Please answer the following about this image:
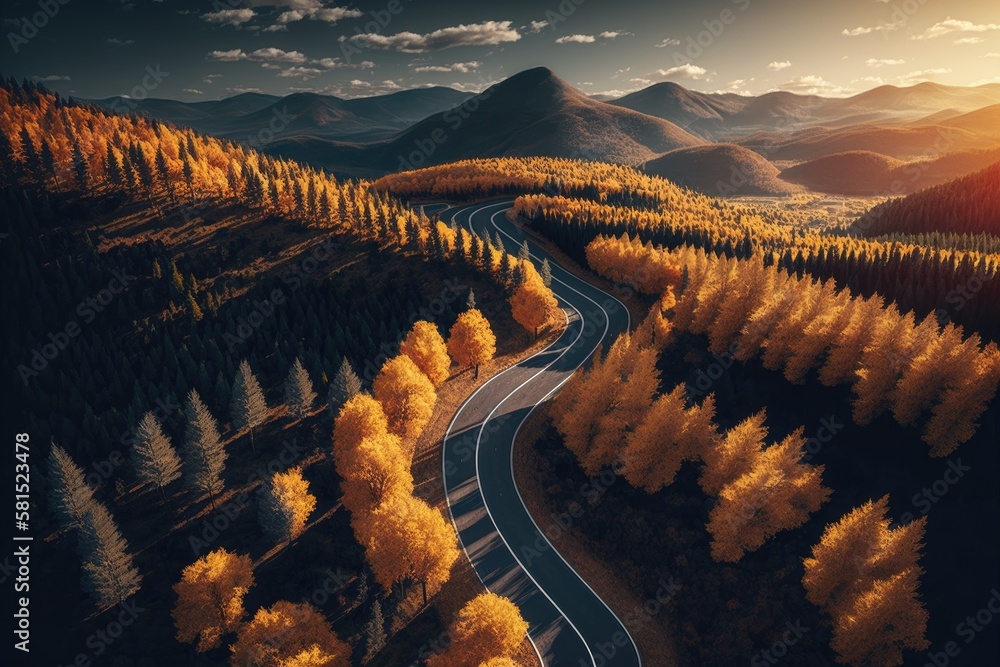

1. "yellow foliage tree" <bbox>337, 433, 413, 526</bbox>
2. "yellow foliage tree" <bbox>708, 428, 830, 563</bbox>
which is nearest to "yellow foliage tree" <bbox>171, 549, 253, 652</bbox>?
"yellow foliage tree" <bbox>337, 433, 413, 526</bbox>

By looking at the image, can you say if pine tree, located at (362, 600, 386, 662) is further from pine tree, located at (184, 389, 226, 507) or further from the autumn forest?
pine tree, located at (184, 389, 226, 507)

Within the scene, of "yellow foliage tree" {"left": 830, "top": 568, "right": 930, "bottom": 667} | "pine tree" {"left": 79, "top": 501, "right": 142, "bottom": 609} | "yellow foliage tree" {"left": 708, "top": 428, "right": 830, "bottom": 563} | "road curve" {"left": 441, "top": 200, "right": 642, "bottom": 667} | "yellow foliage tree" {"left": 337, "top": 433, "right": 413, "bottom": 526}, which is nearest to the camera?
"yellow foliage tree" {"left": 830, "top": 568, "right": 930, "bottom": 667}

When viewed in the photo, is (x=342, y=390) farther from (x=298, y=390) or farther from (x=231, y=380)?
(x=231, y=380)

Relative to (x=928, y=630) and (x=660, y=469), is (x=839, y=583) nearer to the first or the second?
(x=928, y=630)

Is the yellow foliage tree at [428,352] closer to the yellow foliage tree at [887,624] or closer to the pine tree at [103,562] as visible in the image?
the pine tree at [103,562]

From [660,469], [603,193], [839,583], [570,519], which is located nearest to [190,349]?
[570,519]

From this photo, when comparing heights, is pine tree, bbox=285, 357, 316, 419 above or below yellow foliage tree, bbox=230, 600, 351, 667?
above
